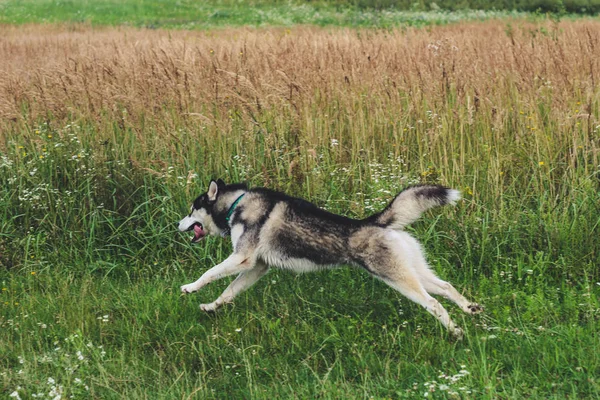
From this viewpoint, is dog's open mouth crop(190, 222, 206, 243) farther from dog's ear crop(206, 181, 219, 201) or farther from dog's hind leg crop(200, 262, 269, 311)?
dog's hind leg crop(200, 262, 269, 311)

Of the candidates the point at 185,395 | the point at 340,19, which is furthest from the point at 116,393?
the point at 340,19

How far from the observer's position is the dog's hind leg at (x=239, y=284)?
4787mm

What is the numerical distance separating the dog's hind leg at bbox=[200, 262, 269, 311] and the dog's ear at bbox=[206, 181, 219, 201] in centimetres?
65

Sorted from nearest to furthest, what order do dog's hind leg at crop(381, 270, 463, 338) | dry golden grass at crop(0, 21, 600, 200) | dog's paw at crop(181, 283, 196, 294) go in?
dog's hind leg at crop(381, 270, 463, 338) → dog's paw at crop(181, 283, 196, 294) → dry golden grass at crop(0, 21, 600, 200)

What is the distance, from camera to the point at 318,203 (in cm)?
611

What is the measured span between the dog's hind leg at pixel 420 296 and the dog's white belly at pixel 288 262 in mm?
558

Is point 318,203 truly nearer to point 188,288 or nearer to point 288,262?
point 288,262

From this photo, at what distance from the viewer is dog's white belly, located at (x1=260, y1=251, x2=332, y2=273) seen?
4.78 m

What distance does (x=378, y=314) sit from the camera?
4.70 m

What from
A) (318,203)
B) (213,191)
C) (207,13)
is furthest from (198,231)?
(207,13)

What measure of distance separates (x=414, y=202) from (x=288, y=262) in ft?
3.06

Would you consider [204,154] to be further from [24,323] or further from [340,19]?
[340,19]

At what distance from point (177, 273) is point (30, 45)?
13421 millimetres

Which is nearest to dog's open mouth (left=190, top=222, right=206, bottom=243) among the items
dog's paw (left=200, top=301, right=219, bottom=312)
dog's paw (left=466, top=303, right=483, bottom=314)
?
dog's paw (left=200, top=301, right=219, bottom=312)
